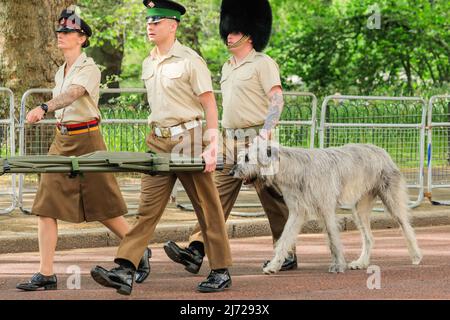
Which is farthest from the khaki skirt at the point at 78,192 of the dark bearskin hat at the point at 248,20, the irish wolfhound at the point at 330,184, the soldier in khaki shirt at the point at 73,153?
the dark bearskin hat at the point at 248,20

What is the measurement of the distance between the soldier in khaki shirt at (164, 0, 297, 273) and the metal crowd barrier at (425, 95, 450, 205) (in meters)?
5.67

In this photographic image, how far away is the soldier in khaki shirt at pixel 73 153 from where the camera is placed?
9.34 m

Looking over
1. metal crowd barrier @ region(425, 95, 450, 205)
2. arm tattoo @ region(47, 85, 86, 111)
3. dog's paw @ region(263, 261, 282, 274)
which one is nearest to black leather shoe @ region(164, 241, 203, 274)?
dog's paw @ region(263, 261, 282, 274)

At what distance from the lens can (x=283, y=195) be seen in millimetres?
10367

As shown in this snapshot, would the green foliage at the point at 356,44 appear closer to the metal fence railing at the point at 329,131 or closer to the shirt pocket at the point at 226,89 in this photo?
the metal fence railing at the point at 329,131

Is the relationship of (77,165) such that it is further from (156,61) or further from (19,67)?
(19,67)

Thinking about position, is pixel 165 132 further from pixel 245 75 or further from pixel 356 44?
pixel 356 44

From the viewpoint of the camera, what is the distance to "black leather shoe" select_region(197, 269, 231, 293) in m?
9.14

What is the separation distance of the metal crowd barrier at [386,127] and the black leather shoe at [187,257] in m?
5.22

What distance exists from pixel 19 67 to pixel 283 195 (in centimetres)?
806

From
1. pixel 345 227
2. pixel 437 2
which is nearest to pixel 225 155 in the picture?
pixel 345 227

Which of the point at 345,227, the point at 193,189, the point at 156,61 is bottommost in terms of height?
the point at 345,227

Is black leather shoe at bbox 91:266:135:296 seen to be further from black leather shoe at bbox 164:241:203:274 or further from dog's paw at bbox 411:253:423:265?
dog's paw at bbox 411:253:423:265

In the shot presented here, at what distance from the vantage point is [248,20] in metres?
10.8
